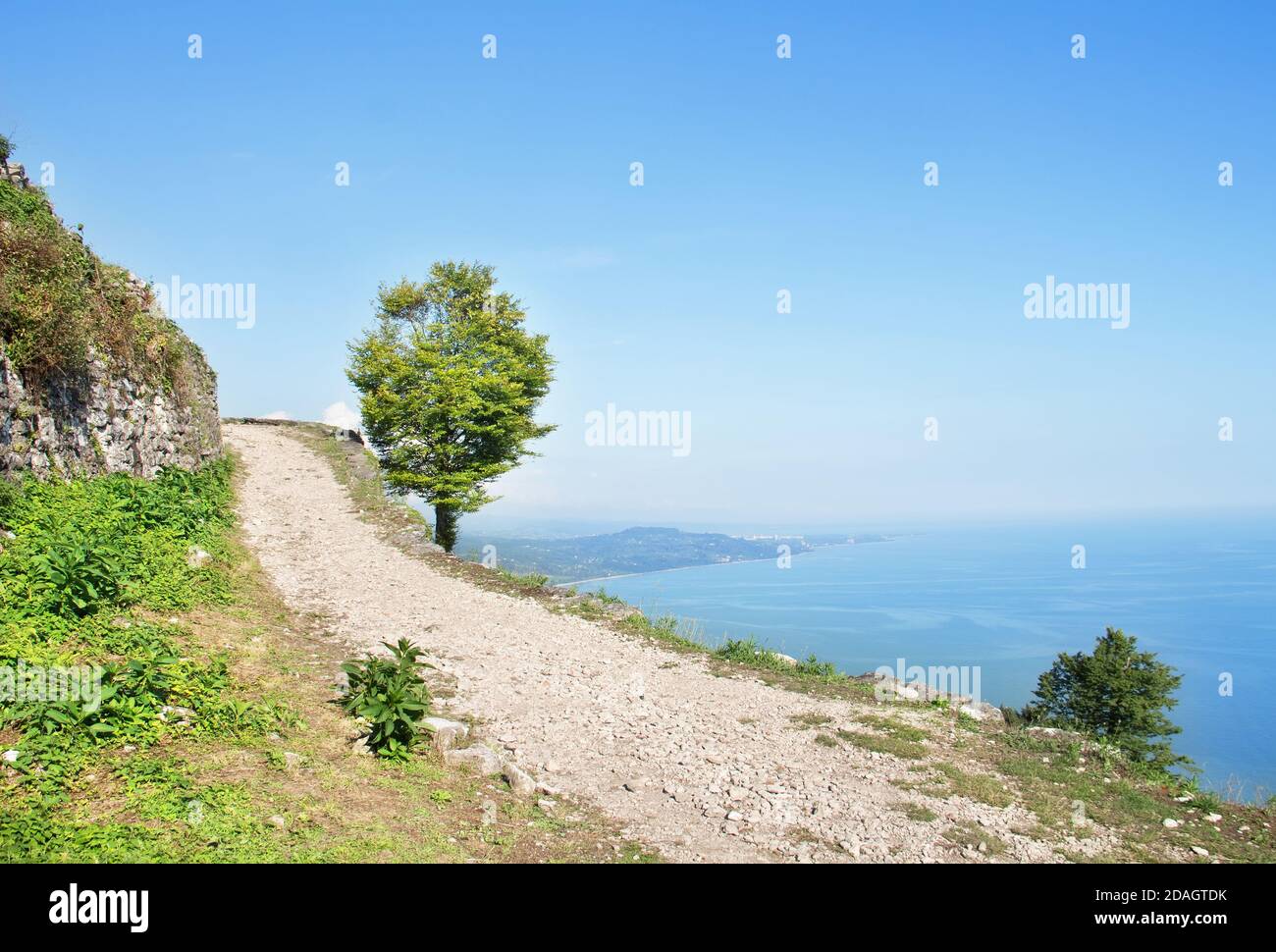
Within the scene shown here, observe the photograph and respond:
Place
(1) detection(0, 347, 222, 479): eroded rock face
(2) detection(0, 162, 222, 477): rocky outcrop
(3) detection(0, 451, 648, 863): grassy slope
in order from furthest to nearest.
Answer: (2) detection(0, 162, 222, 477): rocky outcrop, (1) detection(0, 347, 222, 479): eroded rock face, (3) detection(0, 451, 648, 863): grassy slope

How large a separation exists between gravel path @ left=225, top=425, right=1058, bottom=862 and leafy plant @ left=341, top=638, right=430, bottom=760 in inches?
57.1

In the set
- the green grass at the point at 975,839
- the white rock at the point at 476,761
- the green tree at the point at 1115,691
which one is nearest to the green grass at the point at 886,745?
the green grass at the point at 975,839

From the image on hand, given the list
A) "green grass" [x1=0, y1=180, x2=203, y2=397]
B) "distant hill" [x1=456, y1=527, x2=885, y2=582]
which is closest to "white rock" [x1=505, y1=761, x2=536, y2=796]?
"green grass" [x1=0, y1=180, x2=203, y2=397]

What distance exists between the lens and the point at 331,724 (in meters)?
8.58

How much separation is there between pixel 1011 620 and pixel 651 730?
5156 inches

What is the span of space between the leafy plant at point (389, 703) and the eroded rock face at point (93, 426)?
27.2ft

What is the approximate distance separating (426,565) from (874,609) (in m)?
105

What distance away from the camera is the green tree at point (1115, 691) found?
2775cm

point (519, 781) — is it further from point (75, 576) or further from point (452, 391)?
point (452, 391)

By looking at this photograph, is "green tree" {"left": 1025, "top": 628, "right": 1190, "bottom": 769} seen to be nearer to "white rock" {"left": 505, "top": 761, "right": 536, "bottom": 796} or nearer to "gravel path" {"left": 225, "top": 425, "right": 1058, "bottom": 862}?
"gravel path" {"left": 225, "top": 425, "right": 1058, "bottom": 862}

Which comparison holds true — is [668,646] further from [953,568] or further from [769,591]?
[953,568]

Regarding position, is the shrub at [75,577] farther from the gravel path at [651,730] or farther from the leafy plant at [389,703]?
the gravel path at [651,730]

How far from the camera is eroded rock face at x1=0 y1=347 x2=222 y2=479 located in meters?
12.5
